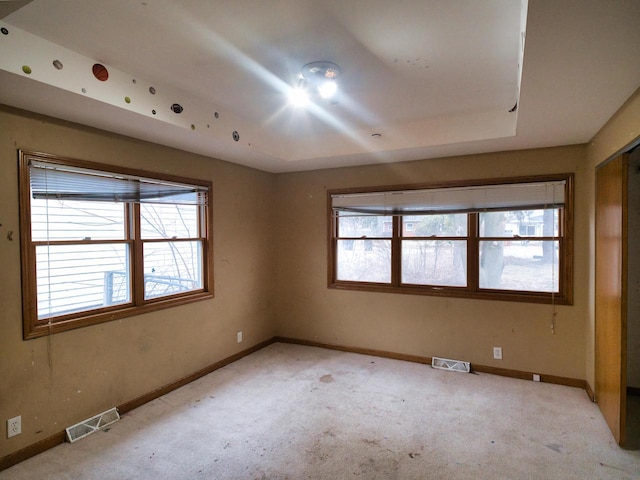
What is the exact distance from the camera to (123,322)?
293 cm

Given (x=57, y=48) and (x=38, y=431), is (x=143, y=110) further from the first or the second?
(x=38, y=431)

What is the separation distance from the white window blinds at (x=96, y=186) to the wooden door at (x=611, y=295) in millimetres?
3529

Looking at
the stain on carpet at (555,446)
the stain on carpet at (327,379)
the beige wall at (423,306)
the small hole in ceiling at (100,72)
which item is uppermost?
the small hole in ceiling at (100,72)

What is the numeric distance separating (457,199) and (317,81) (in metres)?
2.15

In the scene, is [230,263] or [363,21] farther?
[230,263]

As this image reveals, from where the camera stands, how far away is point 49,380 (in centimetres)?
245

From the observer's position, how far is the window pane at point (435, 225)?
152 inches

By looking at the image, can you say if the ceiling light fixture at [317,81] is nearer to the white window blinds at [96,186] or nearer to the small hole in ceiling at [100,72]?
the small hole in ceiling at [100,72]

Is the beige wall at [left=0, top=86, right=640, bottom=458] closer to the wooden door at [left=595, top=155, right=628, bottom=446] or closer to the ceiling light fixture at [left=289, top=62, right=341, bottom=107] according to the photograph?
the wooden door at [left=595, top=155, right=628, bottom=446]

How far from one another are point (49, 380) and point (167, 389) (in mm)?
1023

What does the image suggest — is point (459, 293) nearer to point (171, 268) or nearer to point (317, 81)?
point (317, 81)

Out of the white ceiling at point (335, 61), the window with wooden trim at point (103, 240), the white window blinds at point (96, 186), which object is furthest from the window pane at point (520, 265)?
the white window blinds at point (96, 186)

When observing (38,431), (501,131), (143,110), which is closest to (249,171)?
(143,110)

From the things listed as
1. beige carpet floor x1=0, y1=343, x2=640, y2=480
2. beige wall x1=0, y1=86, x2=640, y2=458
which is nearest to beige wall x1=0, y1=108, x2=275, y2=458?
beige wall x1=0, y1=86, x2=640, y2=458
